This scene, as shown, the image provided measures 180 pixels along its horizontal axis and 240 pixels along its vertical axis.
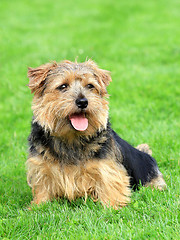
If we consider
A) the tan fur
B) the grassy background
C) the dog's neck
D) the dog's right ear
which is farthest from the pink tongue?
the grassy background

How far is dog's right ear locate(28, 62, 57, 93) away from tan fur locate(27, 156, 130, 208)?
0.80 m

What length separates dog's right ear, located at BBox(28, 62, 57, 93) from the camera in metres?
3.89

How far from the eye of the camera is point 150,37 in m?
12.2

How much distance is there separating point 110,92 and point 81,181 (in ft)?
14.7

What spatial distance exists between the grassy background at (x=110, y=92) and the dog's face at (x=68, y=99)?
909mm

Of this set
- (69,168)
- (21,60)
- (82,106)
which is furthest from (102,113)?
(21,60)

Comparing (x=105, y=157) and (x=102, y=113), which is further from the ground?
(x=102, y=113)

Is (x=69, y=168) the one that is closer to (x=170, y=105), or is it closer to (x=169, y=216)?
(x=169, y=216)

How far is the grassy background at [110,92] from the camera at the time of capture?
3531 millimetres

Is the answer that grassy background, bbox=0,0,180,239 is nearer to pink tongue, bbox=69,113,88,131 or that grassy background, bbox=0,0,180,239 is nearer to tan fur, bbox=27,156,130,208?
tan fur, bbox=27,156,130,208

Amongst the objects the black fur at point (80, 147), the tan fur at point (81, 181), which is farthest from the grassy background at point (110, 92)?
the black fur at point (80, 147)

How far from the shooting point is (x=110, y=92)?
8172mm

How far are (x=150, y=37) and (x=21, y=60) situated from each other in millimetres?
4650

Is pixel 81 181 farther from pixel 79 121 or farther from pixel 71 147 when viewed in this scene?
pixel 79 121
